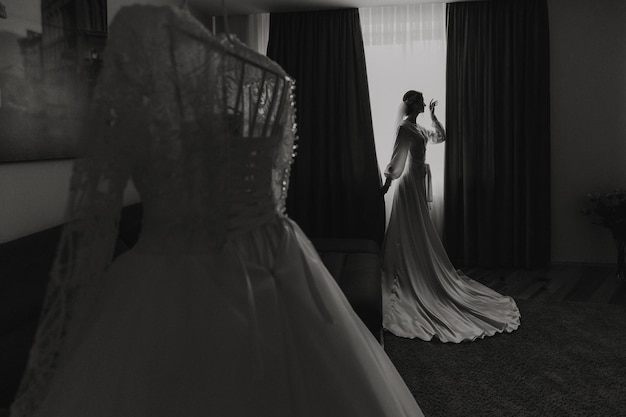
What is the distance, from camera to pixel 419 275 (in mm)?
3258

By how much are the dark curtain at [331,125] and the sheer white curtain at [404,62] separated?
0.45ft

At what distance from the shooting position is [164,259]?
104 cm

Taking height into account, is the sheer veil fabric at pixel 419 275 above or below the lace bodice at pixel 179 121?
below

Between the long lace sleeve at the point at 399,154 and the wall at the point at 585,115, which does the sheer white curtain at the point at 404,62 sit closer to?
the wall at the point at 585,115

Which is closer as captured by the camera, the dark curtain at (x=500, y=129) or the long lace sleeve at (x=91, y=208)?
the long lace sleeve at (x=91, y=208)

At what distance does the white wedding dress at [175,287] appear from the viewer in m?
0.95

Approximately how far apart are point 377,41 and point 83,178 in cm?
386

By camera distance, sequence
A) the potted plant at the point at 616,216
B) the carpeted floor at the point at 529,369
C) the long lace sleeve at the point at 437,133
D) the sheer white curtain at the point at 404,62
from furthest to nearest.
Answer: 1. the sheer white curtain at the point at 404,62
2. the potted plant at the point at 616,216
3. the long lace sleeve at the point at 437,133
4. the carpeted floor at the point at 529,369

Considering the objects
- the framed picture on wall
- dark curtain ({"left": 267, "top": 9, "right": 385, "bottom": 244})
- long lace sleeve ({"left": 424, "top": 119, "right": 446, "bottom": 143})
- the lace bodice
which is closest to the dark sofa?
the framed picture on wall

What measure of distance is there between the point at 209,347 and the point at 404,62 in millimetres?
3853

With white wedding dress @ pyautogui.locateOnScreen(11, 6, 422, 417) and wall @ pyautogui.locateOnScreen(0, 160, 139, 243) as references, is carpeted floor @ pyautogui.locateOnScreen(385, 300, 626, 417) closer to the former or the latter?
white wedding dress @ pyautogui.locateOnScreen(11, 6, 422, 417)

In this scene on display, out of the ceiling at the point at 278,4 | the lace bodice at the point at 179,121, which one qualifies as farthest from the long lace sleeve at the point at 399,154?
the lace bodice at the point at 179,121

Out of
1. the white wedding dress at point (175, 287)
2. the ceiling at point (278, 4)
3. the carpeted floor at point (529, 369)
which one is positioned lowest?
the carpeted floor at point (529, 369)

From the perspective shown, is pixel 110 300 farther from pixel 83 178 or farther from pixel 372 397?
pixel 372 397
